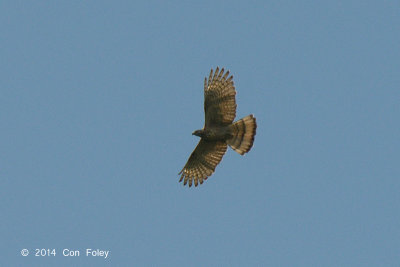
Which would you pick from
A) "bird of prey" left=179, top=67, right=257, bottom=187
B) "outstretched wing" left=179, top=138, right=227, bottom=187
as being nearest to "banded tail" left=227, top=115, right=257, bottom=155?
"bird of prey" left=179, top=67, right=257, bottom=187

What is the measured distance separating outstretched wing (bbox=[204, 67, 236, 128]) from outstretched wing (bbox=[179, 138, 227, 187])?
86cm

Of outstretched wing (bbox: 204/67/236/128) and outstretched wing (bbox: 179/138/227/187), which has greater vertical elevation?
outstretched wing (bbox: 204/67/236/128)

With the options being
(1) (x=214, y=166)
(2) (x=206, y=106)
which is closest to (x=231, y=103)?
(2) (x=206, y=106)

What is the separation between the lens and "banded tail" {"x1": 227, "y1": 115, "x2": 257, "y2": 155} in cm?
1766

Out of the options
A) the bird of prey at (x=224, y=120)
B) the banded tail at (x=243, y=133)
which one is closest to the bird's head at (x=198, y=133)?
the bird of prey at (x=224, y=120)

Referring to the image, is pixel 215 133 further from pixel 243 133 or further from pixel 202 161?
pixel 202 161

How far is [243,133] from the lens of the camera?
17812 millimetres

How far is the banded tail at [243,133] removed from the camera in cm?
1766

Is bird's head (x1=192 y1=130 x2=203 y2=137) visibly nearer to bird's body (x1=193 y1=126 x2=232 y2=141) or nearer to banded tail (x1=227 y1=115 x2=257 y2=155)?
bird's body (x1=193 y1=126 x2=232 y2=141)

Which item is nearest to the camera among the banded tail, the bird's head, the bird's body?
the banded tail

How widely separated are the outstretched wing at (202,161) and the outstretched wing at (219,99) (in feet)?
2.81

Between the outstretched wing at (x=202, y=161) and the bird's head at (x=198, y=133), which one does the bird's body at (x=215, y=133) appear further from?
the outstretched wing at (x=202, y=161)

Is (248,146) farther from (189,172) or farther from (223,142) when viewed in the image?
(189,172)

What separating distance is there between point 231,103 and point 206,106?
69cm
